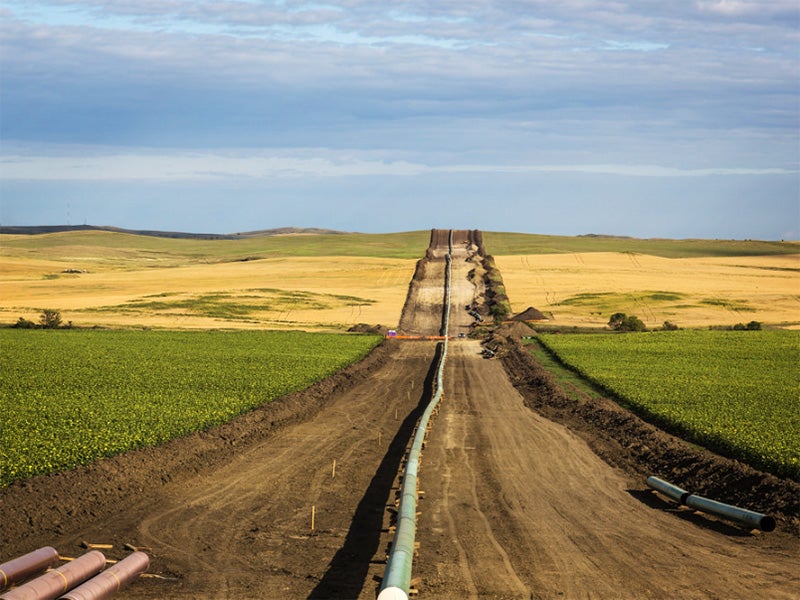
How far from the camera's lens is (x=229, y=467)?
89.5 ft

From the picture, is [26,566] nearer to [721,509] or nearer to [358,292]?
[721,509]

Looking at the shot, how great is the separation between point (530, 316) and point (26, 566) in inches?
3053

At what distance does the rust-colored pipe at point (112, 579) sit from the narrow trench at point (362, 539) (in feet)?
11.3

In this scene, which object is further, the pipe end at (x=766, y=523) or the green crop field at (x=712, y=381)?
the green crop field at (x=712, y=381)

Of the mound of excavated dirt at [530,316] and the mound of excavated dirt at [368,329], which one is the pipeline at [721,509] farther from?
the mound of excavated dirt at [530,316]

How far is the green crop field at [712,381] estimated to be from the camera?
30078mm

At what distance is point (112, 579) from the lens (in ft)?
51.9

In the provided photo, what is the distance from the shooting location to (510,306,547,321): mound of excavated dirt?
9044 cm

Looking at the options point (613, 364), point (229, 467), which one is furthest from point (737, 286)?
point (229, 467)

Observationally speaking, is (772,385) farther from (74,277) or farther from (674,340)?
(74,277)

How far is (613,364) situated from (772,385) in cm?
1297

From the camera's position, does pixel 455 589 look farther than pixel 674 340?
No

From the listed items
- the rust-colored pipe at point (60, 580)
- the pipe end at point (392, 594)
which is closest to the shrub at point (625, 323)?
the rust-colored pipe at point (60, 580)

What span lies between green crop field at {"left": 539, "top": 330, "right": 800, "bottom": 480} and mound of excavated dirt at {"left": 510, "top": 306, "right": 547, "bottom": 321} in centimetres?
1102
